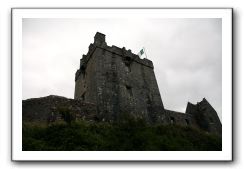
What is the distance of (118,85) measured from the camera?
12.9 meters

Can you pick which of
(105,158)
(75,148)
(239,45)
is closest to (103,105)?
(75,148)

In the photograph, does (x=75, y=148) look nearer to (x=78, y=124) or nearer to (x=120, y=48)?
(x=78, y=124)

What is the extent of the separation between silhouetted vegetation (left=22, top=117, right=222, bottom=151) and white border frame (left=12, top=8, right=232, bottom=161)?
1.26ft

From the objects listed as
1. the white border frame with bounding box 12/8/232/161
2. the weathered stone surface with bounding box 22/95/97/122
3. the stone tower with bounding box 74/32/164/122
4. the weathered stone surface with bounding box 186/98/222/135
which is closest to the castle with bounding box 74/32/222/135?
the stone tower with bounding box 74/32/164/122

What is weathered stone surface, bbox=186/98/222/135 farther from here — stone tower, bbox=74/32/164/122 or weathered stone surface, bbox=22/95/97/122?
weathered stone surface, bbox=22/95/97/122

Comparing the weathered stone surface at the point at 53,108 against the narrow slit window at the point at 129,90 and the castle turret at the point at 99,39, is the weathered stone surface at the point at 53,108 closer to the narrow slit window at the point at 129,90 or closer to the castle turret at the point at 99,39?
the narrow slit window at the point at 129,90

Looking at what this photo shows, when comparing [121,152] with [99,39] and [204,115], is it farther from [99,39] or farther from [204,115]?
[204,115]

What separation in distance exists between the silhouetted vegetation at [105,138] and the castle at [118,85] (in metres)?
1.17

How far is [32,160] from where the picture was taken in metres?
6.43

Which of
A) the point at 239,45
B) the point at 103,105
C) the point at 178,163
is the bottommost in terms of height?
the point at 178,163

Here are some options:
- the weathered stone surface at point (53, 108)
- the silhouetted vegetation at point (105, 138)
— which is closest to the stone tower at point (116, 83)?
the weathered stone surface at point (53, 108)

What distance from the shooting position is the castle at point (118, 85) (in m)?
12.0

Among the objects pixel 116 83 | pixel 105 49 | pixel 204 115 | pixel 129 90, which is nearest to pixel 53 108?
pixel 116 83

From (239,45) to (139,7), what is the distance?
291 cm
